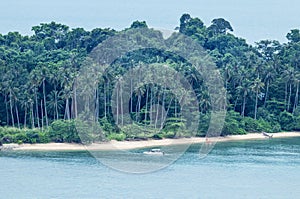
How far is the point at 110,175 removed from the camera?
1864 inches

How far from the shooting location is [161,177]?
46906 millimetres

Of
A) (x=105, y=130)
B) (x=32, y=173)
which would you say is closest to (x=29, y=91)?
(x=105, y=130)

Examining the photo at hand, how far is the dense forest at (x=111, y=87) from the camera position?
61.6 meters

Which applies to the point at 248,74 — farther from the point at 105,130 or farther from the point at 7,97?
the point at 7,97

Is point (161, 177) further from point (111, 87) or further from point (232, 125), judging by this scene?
point (232, 125)

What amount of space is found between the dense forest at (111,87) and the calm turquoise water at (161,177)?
6.43 metres

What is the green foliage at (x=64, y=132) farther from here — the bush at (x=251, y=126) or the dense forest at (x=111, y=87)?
the bush at (x=251, y=126)

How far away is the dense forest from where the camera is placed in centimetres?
6162

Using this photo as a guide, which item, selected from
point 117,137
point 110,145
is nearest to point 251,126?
point 117,137

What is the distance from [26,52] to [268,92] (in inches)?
922

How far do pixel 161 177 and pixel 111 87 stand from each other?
18669mm

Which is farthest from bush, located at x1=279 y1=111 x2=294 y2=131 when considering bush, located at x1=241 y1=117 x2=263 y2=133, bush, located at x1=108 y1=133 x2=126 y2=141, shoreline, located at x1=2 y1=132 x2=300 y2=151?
bush, located at x1=108 y1=133 x2=126 y2=141

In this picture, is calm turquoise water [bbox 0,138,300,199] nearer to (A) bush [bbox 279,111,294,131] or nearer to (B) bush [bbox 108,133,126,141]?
(B) bush [bbox 108,133,126,141]

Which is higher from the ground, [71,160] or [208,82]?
[208,82]
